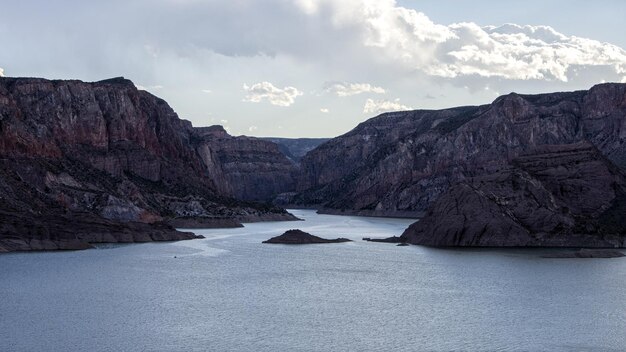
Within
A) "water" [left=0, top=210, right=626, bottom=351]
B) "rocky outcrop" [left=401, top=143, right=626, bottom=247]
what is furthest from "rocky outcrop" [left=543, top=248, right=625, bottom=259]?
"rocky outcrop" [left=401, top=143, right=626, bottom=247]

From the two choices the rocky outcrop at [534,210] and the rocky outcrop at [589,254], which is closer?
the rocky outcrop at [589,254]

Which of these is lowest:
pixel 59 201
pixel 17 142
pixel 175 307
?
pixel 175 307

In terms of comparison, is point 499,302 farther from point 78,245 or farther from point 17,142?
point 17,142

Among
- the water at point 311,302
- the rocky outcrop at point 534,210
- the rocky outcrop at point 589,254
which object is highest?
the rocky outcrop at point 534,210

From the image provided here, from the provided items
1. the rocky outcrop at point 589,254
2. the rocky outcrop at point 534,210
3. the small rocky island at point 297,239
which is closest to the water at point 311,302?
the rocky outcrop at point 589,254

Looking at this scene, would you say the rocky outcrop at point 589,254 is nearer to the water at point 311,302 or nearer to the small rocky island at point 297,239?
the water at point 311,302

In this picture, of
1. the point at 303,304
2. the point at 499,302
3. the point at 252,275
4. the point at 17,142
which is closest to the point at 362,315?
the point at 303,304

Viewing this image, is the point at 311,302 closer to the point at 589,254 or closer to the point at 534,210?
the point at 589,254
